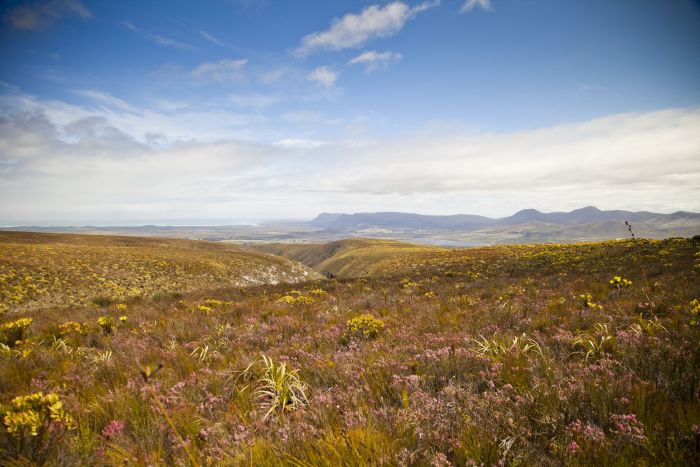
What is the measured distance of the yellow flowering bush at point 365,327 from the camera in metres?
6.66

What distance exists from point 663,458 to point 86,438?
489 cm

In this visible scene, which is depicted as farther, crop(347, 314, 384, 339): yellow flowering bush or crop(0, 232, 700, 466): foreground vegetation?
crop(347, 314, 384, 339): yellow flowering bush

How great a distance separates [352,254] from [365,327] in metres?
71.2

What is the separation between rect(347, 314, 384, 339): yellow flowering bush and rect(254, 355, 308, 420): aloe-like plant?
2550 mm

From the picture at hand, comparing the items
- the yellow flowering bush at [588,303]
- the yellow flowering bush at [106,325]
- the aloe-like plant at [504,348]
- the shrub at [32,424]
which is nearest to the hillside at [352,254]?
the yellow flowering bush at [588,303]

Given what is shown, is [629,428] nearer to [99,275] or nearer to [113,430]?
[113,430]

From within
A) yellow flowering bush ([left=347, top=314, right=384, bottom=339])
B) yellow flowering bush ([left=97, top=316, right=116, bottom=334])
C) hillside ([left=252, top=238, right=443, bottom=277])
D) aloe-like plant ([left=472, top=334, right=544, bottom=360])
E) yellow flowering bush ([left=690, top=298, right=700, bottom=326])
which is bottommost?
hillside ([left=252, top=238, right=443, bottom=277])

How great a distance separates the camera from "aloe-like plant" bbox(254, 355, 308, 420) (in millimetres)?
3615

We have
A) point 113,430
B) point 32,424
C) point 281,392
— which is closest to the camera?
point 32,424

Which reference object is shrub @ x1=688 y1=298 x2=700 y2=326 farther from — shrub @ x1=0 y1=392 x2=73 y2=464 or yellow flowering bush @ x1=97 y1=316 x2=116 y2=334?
yellow flowering bush @ x1=97 y1=316 x2=116 y2=334

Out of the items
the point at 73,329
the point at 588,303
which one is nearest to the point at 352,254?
the point at 73,329

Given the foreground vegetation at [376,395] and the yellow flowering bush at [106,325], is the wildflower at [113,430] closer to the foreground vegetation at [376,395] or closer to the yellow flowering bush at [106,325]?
the foreground vegetation at [376,395]

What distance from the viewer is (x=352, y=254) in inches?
3071

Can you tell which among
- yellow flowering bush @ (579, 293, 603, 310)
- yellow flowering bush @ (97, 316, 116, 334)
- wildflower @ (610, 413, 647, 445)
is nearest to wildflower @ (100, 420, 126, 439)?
wildflower @ (610, 413, 647, 445)
